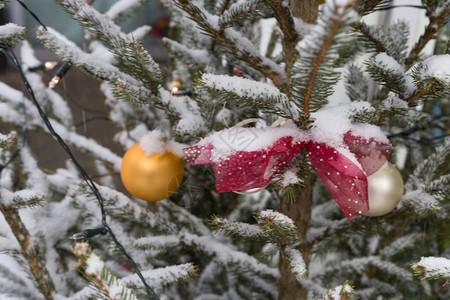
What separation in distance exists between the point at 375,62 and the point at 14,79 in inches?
30.9

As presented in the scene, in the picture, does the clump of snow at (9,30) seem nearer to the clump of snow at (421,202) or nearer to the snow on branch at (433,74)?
the snow on branch at (433,74)

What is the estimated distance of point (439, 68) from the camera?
31cm

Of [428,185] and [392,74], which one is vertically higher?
[392,74]

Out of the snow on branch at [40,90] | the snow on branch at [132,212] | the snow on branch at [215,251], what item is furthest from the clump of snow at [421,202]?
the snow on branch at [40,90]

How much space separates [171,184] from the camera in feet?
1.72

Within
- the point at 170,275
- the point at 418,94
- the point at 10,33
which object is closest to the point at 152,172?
the point at 170,275

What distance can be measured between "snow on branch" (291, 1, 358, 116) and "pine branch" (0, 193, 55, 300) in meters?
0.42

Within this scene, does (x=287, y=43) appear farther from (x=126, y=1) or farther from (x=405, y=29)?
(x=126, y=1)

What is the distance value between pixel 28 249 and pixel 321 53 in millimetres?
486

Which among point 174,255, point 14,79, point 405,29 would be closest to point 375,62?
point 405,29

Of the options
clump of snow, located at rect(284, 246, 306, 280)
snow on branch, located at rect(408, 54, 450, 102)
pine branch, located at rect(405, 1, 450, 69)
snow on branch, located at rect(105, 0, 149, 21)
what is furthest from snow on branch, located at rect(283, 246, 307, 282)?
snow on branch, located at rect(105, 0, 149, 21)

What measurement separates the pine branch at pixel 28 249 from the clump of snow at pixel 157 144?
7.8 inches

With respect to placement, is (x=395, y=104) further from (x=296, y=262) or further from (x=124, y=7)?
(x=124, y=7)

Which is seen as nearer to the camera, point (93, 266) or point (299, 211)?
point (93, 266)
